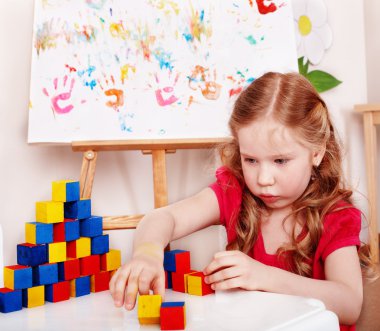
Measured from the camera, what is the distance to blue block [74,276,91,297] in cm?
111

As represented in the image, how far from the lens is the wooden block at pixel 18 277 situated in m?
1.01

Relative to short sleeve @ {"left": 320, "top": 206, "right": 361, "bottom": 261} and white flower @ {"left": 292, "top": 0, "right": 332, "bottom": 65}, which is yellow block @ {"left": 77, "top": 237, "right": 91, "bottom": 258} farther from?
white flower @ {"left": 292, "top": 0, "right": 332, "bottom": 65}

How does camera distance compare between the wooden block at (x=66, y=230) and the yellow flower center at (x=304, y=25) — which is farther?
the yellow flower center at (x=304, y=25)

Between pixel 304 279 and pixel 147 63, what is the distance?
81cm

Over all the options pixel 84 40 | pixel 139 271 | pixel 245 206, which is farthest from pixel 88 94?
pixel 139 271

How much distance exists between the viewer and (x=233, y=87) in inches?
66.1

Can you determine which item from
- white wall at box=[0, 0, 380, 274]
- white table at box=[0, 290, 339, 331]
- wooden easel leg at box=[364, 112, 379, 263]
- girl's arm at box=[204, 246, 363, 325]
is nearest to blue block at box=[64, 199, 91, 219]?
white table at box=[0, 290, 339, 331]

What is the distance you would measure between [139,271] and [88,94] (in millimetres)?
773

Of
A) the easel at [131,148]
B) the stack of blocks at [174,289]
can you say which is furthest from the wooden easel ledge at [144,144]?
the stack of blocks at [174,289]

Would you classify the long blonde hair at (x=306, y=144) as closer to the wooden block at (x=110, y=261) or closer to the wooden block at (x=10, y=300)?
the wooden block at (x=110, y=261)

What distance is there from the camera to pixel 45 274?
1068mm

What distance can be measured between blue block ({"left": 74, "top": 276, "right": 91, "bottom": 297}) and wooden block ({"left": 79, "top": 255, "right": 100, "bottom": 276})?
19 mm

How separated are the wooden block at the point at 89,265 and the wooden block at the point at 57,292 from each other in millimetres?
82

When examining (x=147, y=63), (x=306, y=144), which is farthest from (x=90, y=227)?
(x=147, y=63)
